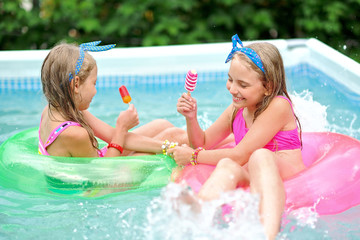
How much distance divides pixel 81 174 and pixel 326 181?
153cm

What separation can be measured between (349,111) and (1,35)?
4972mm

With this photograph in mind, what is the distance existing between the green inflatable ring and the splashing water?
0.69 meters

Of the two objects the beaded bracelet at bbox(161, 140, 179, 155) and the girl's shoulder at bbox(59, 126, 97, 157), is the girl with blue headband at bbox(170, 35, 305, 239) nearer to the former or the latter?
the beaded bracelet at bbox(161, 140, 179, 155)

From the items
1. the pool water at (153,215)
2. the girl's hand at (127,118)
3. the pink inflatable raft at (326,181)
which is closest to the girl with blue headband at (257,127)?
the pink inflatable raft at (326,181)

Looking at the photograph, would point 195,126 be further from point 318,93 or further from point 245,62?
point 318,93

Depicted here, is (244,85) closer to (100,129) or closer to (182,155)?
(182,155)

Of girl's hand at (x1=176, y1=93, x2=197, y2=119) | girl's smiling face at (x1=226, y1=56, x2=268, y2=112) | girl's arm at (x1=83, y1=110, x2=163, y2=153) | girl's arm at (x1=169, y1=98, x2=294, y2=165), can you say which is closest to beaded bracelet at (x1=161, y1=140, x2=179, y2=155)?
girl's arm at (x1=83, y1=110, x2=163, y2=153)

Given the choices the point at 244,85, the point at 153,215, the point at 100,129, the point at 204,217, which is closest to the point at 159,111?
the point at 100,129

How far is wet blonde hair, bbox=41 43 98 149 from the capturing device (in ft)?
10.5

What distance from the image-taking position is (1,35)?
7.34 meters

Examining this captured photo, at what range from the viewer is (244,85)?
3.08 metres

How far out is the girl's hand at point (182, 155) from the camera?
3371mm

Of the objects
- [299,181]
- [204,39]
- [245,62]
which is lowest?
[204,39]

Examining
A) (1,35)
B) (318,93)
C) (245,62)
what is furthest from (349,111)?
(1,35)
